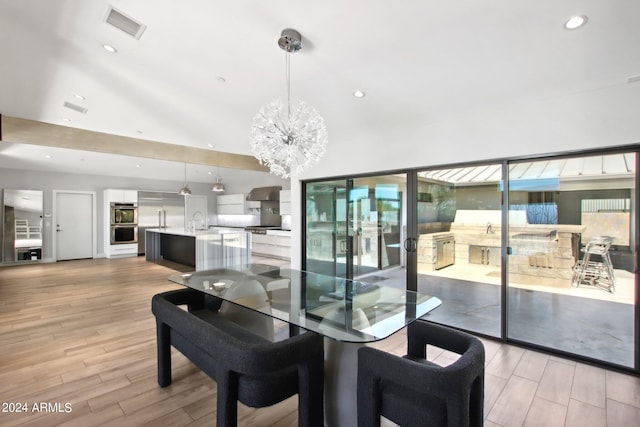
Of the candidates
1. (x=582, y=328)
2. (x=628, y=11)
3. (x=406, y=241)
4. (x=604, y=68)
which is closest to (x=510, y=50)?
(x=628, y=11)

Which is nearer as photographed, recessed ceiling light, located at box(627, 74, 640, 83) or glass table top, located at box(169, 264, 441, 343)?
glass table top, located at box(169, 264, 441, 343)

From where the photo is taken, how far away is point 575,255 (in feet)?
9.42

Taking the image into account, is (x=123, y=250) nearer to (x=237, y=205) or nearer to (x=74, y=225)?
(x=74, y=225)

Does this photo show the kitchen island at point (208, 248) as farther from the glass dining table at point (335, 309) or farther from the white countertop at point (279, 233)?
the glass dining table at point (335, 309)

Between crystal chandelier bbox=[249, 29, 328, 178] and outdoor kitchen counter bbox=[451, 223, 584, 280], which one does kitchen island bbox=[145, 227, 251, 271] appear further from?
outdoor kitchen counter bbox=[451, 223, 584, 280]

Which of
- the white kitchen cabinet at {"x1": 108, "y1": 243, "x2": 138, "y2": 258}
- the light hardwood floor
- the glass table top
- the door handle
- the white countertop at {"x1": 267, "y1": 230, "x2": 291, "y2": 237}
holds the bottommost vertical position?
the light hardwood floor

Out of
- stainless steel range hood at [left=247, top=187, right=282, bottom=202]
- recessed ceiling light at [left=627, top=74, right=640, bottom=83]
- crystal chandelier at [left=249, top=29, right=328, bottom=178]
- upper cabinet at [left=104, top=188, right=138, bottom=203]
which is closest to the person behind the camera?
crystal chandelier at [left=249, top=29, right=328, bottom=178]

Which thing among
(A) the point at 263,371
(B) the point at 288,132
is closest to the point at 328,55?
(B) the point at 288,132

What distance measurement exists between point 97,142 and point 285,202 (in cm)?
481

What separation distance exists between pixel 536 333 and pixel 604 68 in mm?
2495

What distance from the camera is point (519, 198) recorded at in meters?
3.07

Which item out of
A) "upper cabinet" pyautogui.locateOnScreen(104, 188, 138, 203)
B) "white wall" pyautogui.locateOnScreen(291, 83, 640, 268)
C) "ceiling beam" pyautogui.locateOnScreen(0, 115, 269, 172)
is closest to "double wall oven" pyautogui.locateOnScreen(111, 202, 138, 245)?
"upper cabinet" pyautogui.locateOnScreen(104, 188, 138, 203)

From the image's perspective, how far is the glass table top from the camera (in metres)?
1.66

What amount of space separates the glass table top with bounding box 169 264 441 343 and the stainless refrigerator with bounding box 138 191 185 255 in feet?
24.6
